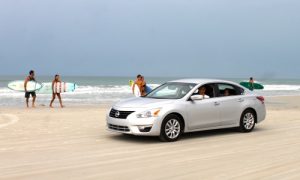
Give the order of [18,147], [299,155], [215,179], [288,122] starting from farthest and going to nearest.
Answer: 1. [288,122]
2. [18,147]
3. [299,155]
4. [215,179]

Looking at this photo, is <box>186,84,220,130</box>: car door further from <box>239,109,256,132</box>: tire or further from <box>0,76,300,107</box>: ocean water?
<box>0,76,300,107</box>: ocean water

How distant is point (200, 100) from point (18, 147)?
4.50m

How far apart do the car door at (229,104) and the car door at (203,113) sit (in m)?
0.20

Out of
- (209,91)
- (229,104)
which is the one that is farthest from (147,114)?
(229,104)

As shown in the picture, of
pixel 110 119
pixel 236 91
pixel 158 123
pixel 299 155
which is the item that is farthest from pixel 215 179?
pixel 236 91

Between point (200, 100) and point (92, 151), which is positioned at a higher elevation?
point (200, 100)

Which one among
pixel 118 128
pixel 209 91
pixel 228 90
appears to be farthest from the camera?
pixel 228 90

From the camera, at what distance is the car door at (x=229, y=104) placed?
11.3m

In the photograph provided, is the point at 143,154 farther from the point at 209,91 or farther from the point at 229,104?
the point at 229,104

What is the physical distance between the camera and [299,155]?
8.41 m

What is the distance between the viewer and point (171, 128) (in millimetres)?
10188

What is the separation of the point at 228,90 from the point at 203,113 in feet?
4.92

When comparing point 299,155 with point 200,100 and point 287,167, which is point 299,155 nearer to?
point 287,167

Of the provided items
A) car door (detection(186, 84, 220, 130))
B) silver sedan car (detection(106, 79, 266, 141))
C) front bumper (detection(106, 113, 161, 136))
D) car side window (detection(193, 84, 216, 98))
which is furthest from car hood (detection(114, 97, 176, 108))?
car side window (detection(193, 84, 216, 98))
